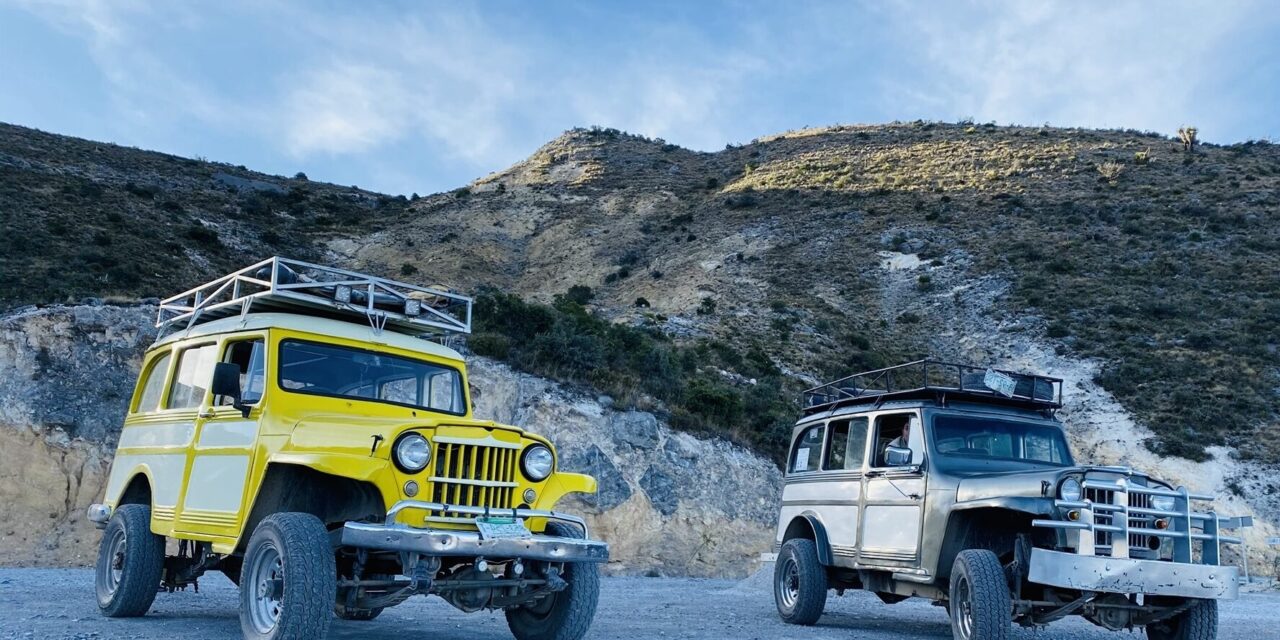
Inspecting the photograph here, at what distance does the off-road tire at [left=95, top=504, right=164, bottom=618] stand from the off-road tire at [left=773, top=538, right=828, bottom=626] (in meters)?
6.28

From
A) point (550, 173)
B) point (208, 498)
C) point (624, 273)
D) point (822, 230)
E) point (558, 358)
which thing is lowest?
point (208, 498)

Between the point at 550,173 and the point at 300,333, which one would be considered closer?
the point at 300,333

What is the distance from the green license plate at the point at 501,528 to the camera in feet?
21.5

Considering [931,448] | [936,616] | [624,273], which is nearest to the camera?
[931,448]

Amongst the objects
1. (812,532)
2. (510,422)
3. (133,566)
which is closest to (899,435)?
(812,532)

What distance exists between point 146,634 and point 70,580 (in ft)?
22.8

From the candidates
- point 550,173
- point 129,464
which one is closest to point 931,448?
point 129,464

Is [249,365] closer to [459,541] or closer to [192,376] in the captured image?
[192,376]

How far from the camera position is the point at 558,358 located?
23719mm

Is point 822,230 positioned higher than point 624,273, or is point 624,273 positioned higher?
point 822,230

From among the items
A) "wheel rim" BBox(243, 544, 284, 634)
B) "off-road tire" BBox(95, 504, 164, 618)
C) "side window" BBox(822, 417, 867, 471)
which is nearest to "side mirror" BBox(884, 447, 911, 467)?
"side window" BBox(822, 417, 867, 471)

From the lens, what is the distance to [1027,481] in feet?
26.0

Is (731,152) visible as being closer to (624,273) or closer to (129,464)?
(624,273)

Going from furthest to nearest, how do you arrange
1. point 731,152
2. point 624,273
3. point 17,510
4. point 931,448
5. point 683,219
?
point 731,152, point 683,219, point 624,273, point 17,510, point 931,448
